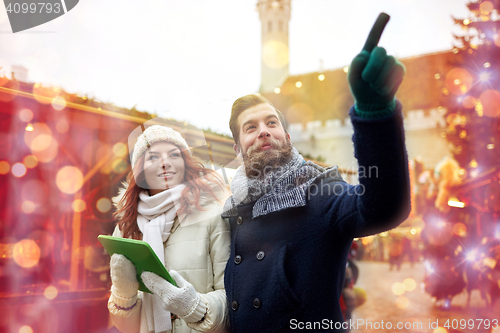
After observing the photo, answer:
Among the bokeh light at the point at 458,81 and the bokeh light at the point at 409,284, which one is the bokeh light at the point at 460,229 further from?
the bokeh light at the point at 409,284

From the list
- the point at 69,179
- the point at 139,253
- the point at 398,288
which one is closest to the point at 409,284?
the point at 398,288

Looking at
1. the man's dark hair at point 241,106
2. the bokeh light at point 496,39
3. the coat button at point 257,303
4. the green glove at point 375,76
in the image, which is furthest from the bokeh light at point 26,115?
the bokeh light at point 496,39

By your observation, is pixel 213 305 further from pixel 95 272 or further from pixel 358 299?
pixel 358 299

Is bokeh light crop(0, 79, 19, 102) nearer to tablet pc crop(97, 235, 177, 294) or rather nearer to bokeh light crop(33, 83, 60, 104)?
bokeh light crop(33, 83, 60, 104)

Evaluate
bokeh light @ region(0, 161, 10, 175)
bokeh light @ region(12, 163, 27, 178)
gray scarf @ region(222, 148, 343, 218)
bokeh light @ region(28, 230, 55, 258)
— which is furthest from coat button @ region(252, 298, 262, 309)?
bokeh light @ region(0, 161, 10, 175)

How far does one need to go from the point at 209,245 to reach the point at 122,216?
588 mm

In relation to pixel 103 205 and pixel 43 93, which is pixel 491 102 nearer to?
pixel 103 205

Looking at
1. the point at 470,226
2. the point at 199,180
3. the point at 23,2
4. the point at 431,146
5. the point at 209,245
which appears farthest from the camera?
the point at 431,146

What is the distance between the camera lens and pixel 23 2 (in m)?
3.27

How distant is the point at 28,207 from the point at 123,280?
304cm

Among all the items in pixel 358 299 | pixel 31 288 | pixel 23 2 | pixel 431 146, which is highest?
pixel 431 146

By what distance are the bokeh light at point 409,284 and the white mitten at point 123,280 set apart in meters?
7.82

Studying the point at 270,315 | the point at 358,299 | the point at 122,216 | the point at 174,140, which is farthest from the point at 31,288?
the point at 358,299

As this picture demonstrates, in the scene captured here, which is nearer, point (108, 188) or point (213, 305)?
point (213, 305)
